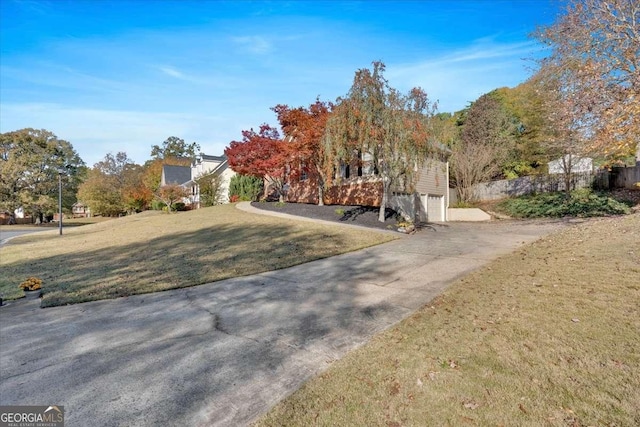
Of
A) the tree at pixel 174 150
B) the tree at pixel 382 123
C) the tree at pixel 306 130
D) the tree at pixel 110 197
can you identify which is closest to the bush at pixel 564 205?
the tree at pixel 382 123

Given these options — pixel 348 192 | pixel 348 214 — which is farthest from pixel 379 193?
pixel 348 214

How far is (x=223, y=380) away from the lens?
296 centimetres

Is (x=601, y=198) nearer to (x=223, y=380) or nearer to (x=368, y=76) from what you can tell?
(x=368, y=76)

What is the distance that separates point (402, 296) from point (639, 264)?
12.7 ft

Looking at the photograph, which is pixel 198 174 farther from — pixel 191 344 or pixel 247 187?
pixel 191 344

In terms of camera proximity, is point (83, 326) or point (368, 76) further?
point (368, 76)

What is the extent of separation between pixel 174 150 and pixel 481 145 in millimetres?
62121

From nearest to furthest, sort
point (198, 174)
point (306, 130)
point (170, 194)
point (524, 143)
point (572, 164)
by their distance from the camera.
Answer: point (306, 130), point (572, 164), point (524, 143), point (170, 194), point (198, 174)

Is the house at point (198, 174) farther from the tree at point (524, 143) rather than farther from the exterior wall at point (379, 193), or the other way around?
the tree at point (524, 143)

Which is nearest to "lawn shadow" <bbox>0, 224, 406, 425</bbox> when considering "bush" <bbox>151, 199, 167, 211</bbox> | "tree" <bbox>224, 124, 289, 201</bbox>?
"tree" <bbox>224, 124, 289, 201</bbox>

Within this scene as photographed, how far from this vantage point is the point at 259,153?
20203 mm

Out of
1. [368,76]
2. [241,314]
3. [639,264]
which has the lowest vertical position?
[241,314]

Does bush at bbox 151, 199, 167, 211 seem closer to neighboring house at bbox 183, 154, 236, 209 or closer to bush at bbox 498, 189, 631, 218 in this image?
neighboring house at bbox 183, 154, 236, 209

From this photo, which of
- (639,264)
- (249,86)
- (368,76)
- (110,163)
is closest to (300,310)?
(639,264)
